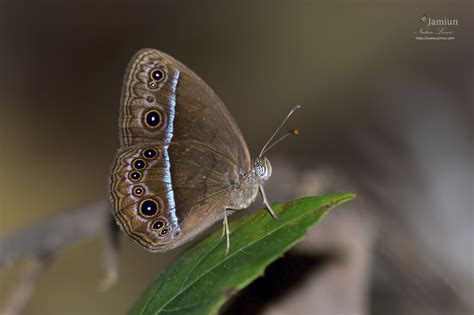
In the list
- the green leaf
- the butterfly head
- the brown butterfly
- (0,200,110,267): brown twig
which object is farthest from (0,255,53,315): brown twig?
the butterfly head

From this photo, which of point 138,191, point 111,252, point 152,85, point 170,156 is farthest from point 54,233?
point 152,85

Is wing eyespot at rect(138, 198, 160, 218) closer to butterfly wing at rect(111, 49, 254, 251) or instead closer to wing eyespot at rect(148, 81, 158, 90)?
butterfly wing at rect(111, 49, 254, 251)

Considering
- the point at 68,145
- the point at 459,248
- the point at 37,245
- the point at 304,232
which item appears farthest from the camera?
the point at 68,145

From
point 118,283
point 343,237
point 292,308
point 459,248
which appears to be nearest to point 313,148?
point 459,248

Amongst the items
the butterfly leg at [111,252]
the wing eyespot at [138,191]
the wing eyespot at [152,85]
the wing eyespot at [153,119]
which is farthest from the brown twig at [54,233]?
→ the wing eyespot at [152,85]

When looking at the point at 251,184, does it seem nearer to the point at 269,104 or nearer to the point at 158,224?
the point at 158,224

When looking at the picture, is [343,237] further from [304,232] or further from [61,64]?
[61,64]
